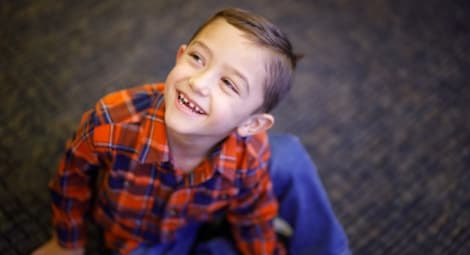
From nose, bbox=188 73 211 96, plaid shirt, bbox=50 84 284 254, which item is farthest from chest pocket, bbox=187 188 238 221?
nose, bbox=188 73 211 96

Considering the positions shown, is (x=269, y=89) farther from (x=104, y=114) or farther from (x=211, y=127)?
(x=104, y=114)

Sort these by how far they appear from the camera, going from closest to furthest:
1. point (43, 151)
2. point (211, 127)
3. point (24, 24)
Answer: point (211, 127)
point (43, 151)
point (24, 24)

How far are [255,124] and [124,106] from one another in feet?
0.66

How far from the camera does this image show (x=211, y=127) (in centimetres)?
→ 59

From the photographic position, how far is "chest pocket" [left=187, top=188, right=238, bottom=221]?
2.37ft

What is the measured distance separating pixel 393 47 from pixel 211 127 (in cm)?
94

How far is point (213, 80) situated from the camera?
0.56m

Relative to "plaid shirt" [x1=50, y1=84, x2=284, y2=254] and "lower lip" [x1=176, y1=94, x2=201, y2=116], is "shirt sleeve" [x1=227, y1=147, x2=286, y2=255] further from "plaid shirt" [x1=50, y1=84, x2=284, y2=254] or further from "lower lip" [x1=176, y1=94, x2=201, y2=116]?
"lower lip" [x1=176, y1=94, x2=201, y2=116]

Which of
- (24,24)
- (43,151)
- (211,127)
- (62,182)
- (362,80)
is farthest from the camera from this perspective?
(362,80)

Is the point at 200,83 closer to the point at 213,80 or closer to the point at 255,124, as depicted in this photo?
the point at 213,80

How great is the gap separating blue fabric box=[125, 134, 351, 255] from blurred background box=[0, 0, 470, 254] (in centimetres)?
19

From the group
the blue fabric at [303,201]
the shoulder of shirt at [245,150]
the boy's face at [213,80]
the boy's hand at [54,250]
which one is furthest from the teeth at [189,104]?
the boy's hand at [54,250]

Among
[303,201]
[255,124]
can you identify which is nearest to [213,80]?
[255,124]

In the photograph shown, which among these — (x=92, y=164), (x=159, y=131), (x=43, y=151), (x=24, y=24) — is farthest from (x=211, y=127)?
(x=24, y=24)
